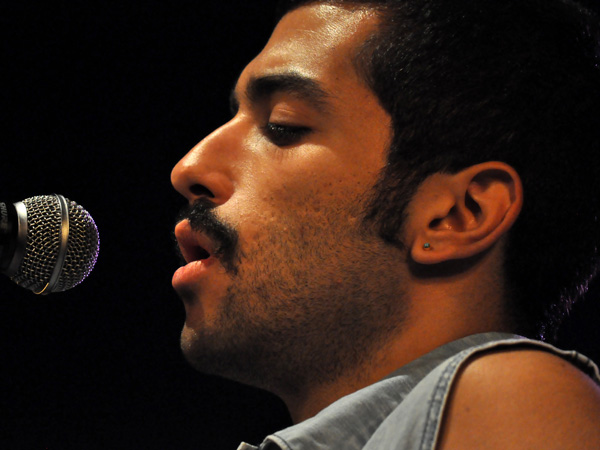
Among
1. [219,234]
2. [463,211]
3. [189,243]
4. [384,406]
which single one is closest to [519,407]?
[384,406]

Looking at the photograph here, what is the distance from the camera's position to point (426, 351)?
99 centimetres

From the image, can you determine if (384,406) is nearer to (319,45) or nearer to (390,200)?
(390,200)

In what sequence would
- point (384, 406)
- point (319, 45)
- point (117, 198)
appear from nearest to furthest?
point (384, 406), point (319, 45), point (117, 198)

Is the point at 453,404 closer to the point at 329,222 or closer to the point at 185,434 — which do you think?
the point at 329,222

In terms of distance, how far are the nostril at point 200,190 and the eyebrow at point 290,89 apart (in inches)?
7.6

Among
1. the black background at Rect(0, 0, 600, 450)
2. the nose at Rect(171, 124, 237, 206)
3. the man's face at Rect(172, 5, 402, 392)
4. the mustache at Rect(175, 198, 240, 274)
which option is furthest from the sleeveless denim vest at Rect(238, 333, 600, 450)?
the black background at Rect(0, 0, 600, 450)

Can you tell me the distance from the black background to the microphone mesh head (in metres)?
1.10

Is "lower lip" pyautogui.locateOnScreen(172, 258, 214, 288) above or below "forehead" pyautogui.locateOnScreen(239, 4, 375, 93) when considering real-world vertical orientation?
below

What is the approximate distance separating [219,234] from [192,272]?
10 cm

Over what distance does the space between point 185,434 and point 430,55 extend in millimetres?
1622

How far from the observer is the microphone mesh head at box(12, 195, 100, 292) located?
1027 millimetres

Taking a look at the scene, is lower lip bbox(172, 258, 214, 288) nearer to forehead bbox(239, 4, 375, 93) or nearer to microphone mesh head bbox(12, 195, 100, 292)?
microphone mesh head bbox(12, 195, 100, 292)

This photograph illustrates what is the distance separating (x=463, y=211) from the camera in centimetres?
104

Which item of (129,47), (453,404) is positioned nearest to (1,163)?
(129,47)
